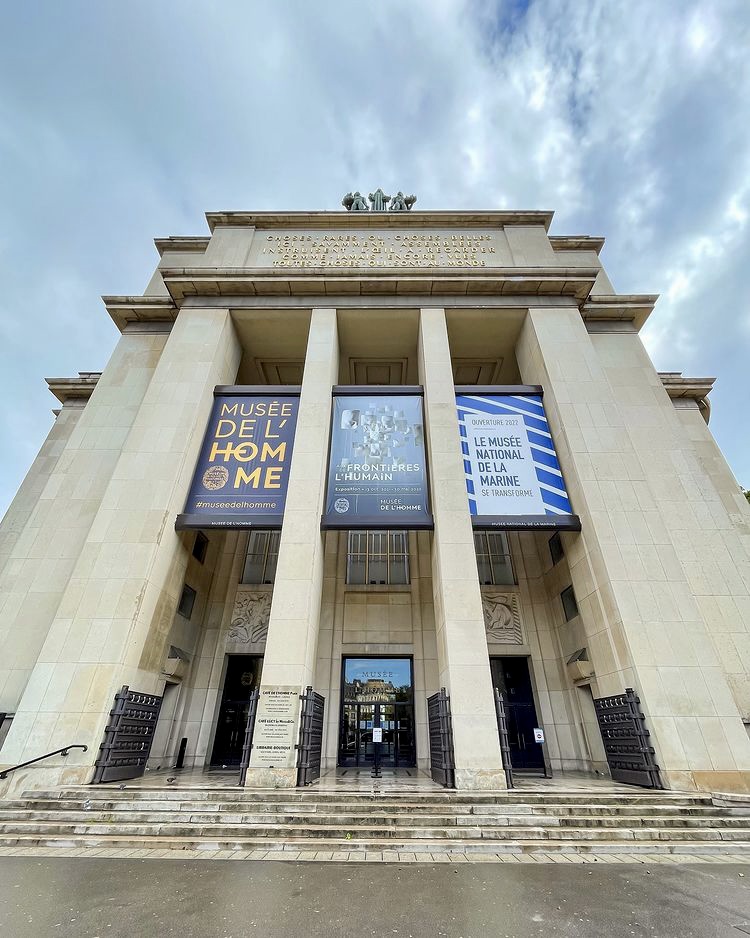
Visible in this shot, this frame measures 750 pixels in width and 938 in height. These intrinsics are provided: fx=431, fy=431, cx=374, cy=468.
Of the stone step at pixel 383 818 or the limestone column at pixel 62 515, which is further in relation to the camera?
the limestone column at pixel 62 515

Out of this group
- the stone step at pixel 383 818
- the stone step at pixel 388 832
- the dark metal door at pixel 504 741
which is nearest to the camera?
the stone step at pixel 388 832

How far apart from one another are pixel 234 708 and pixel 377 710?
5362 millimetres

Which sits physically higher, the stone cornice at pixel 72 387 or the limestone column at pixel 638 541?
the stone cornice at pixel 72 387

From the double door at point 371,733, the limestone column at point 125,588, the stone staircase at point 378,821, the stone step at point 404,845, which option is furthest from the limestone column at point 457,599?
the limestone column at point 125,588

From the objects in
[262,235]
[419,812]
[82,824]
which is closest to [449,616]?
[419,812]

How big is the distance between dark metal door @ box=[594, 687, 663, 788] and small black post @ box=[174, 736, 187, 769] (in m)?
13.4

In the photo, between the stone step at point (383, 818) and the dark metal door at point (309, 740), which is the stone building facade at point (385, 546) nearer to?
the dark metal door at point (309, 740)

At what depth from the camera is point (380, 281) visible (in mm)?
18469

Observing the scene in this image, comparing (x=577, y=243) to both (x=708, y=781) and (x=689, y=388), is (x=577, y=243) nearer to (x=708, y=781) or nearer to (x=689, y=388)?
(x=689, y=388)

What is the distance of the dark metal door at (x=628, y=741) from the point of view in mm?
10273

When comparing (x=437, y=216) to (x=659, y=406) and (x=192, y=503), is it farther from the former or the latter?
(x=192, y=503)

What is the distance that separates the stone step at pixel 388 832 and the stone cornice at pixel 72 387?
1809 cm

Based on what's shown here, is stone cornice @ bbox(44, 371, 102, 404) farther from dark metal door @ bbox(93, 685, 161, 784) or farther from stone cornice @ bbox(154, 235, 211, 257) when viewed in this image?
dark metal door @ bbox(93, 685, 161, 784)

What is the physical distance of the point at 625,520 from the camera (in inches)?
531
